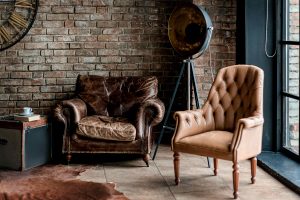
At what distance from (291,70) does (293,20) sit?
538mm

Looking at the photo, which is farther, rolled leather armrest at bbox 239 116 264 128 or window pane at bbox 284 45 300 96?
window pane at bbox 284 45 300 96

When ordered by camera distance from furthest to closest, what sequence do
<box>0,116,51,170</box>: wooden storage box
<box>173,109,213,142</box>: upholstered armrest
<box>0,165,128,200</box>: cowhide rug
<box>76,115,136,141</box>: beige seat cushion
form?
1. <box>76,115,136,141</box>: beige seat cushion
2. <box>0,116,51,170</box>: wooden storage box
3. <box>173,109,213,142</box>: upholstered armrest
4. <box>0,165,128,200</box>: cowhide rug

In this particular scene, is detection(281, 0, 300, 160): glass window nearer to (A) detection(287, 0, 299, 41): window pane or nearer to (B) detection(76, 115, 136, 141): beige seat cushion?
(A) detection(287, 0, 299, 41): window pane

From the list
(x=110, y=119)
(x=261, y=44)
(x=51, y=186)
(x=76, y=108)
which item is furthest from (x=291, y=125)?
(x=51, y=186)

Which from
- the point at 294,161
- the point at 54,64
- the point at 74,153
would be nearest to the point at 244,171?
the point at 294,161

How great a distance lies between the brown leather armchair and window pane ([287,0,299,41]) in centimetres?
159

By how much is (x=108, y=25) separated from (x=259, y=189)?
291 cm

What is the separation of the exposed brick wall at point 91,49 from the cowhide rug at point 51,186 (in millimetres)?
1452

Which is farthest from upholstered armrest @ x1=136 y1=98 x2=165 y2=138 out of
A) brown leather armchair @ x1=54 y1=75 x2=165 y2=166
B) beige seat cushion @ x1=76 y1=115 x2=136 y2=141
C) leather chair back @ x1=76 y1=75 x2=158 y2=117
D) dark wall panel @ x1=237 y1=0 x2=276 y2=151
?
dark wall panel @ x1=237 y1=0 x2=276 y2=151

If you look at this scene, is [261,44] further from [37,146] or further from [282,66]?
[37,146]

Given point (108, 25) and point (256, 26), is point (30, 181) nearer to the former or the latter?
point (108, 25)

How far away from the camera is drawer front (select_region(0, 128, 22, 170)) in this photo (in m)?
5.13

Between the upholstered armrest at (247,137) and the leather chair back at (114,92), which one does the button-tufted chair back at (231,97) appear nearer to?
the upholstered armrest at (247,137)

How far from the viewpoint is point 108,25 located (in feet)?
20.7
